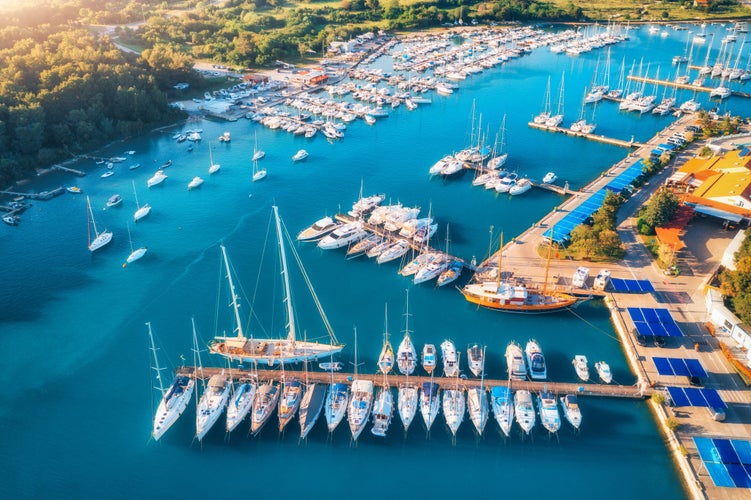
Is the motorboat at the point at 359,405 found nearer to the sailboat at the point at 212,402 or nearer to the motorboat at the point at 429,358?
the motorboat at the point at 429,358

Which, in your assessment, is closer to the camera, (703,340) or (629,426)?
(629,426)

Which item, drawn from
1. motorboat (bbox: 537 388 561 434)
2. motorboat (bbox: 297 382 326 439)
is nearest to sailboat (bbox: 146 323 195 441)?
motorboat (bbox: 297 382 326 439)

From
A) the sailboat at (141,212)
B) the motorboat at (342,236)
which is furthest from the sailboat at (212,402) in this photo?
the sailboat at (141,212)

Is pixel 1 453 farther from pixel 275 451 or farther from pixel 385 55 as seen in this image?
pixel 385 55

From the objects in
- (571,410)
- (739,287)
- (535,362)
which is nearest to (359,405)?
(535,362)

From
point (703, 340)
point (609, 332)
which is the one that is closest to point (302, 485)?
point (609, 332)

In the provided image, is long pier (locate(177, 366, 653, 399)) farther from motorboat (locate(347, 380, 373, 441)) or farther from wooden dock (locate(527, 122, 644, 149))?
wooden dock (locate(527, 122, 644, 149))

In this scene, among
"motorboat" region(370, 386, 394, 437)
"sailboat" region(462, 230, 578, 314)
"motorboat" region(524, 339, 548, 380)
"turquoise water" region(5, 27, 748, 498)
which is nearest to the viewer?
"turquoise water" region(5, 27, 748, 498)
